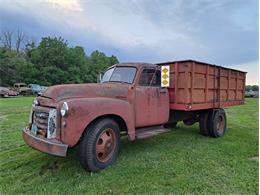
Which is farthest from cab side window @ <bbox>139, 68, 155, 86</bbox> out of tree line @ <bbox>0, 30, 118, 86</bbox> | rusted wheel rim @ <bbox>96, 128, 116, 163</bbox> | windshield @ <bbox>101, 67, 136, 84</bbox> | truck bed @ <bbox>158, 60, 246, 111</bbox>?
tree line @ <bbox>0, 30, 118, 86</bbox>

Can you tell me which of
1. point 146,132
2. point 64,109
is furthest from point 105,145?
point 146,132

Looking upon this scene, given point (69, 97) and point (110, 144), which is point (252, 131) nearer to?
point (110, 144)

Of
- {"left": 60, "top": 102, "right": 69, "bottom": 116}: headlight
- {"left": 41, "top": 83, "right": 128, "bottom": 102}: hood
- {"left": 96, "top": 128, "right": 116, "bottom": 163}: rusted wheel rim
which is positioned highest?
{"left": 41, "top": 83, "right": 128, "bottom": 102}: hood

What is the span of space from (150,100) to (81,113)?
197 cm

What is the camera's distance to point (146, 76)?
214 inches

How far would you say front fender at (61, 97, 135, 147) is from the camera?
3740 millimetres

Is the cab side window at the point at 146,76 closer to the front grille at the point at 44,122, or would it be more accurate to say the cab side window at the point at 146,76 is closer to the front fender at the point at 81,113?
the front fender at the point at 81,113

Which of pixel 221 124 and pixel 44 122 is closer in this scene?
pixel 44 122

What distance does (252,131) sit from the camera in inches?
307

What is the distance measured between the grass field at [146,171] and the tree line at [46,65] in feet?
123

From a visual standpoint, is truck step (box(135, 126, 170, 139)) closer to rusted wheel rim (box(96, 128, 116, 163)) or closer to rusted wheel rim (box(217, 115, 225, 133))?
rusted wheel rim (box(96, 128, 116, 163))

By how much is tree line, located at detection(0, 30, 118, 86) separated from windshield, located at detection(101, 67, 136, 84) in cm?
3696

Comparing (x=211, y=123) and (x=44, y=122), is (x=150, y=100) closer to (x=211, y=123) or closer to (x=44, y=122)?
(x=44, y=122)

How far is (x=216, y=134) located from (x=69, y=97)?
15.1 ft
